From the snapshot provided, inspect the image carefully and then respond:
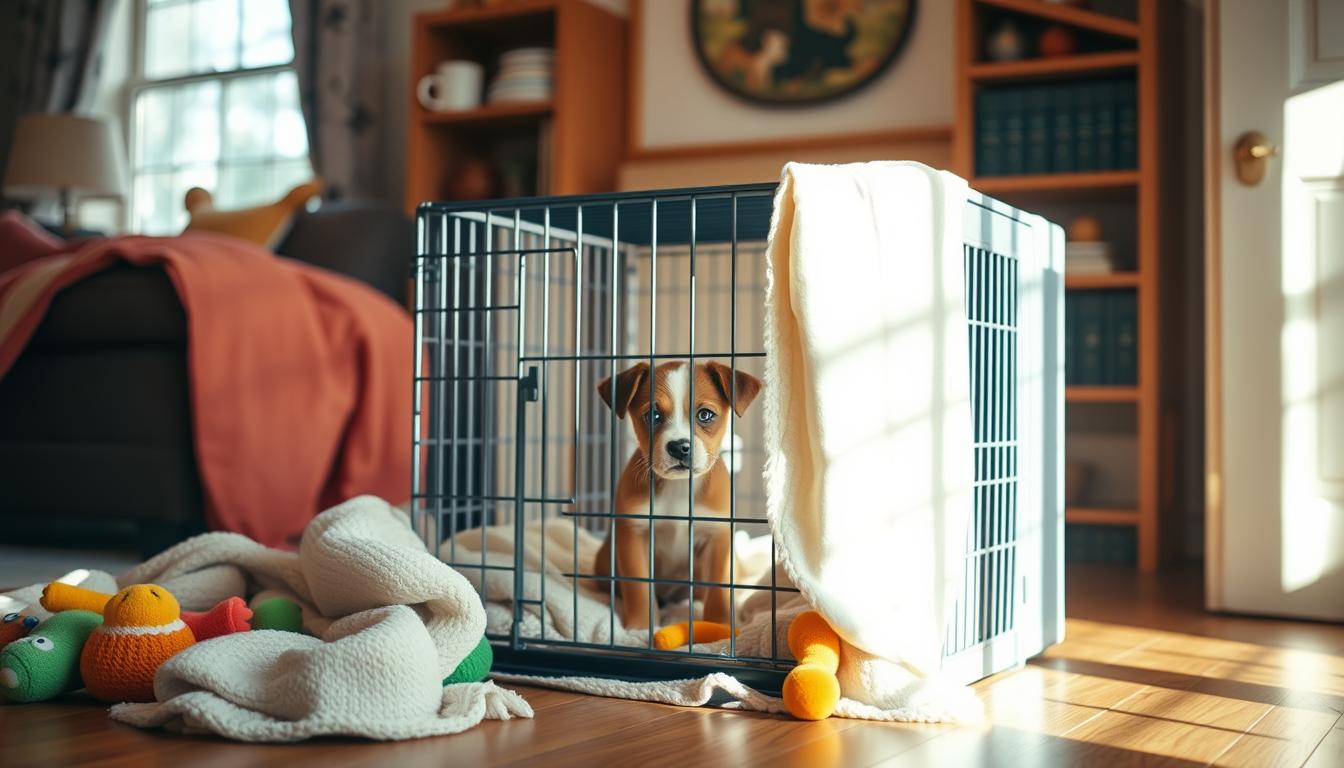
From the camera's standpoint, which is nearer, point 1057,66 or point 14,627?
point 14,627

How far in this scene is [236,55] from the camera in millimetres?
4973

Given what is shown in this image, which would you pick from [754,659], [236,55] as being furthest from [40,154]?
[754,659]

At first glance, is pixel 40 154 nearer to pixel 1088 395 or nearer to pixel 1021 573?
pixel 1088 395

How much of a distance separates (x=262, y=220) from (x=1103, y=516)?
2.45 m

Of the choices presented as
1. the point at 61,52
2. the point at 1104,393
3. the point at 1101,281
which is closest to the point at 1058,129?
the point at 1101,281

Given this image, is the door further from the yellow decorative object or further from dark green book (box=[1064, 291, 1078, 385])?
the yellow decorative object

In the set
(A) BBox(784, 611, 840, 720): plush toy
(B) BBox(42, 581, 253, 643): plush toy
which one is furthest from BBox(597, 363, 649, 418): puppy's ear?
(B) BBox(42, 581, 253, 643): plush toy

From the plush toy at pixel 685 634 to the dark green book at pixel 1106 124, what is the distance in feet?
6.34

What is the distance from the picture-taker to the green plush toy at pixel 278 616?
1583 millimetres

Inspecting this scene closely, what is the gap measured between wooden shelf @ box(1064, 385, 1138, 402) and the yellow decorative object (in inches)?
88.0

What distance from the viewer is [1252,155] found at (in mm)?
2227

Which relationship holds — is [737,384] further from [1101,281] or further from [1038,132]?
[1038,132]

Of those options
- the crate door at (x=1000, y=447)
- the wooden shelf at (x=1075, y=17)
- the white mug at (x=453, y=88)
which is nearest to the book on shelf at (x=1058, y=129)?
the wooden shelf at (x=1075, y=17)

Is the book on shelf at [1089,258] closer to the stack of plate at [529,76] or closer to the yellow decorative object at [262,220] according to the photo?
the stack of plate at [529,76]
